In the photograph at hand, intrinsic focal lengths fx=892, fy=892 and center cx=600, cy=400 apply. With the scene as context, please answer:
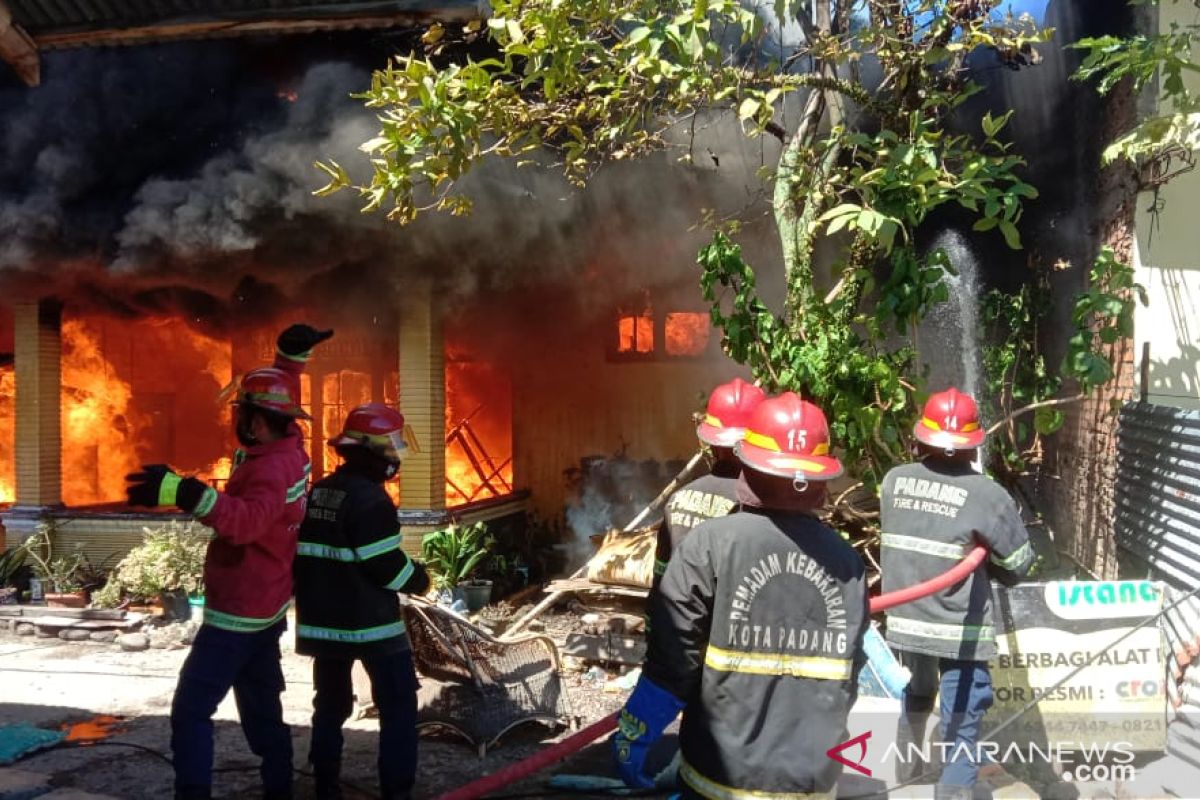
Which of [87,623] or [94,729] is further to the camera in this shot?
[87,623]

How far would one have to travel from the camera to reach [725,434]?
450 centimetres

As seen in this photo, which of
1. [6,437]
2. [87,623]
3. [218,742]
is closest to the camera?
[218,742]

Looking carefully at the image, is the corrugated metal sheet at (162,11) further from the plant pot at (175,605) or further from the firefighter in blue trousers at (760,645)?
the firefighter in blue trousers at (760,645)

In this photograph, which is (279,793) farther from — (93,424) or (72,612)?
(93,424)

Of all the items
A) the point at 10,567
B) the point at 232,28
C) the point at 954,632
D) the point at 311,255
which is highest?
the point at 232,28

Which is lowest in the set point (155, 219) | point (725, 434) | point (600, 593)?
point (600, 593)

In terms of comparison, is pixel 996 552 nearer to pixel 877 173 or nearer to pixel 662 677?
pixel 877 173

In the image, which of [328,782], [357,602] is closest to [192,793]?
[328,782]

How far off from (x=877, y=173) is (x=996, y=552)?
A: 204cm

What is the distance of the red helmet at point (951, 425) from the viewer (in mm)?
4488

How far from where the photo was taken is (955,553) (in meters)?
4.34

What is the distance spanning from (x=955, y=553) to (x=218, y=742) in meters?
4.39

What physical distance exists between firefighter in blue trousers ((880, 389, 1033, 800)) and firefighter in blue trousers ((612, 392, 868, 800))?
1.94 m

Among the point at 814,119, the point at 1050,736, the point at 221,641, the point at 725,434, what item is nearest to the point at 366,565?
the point at 221,641
